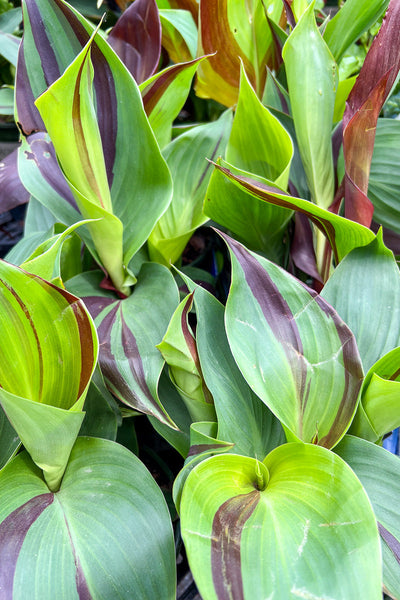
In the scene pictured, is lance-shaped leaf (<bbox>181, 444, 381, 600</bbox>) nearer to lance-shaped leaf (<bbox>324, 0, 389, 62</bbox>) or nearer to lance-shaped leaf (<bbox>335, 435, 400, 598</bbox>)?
lance-shaped leaf (<bbox>335, 435, 400, 598</bbox>)

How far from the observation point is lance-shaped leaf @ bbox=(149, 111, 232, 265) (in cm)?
73

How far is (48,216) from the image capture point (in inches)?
33.7

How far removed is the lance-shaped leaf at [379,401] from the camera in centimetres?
48

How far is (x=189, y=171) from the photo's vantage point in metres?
0.75

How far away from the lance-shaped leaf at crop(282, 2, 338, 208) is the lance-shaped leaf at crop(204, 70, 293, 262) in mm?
44

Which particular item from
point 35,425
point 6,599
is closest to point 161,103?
point 35,425

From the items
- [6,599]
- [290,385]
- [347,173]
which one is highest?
[347,173]

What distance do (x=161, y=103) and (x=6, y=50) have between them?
A: 48 centimetres

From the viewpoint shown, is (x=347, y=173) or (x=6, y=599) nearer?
(x=6, y=599)

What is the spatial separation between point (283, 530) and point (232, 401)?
0.47 ft

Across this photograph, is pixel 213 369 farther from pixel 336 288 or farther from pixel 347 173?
pixel 347 173

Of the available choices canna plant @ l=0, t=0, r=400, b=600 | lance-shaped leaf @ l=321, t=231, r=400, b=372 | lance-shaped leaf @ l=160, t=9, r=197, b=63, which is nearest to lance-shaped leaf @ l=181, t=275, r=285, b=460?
canna plant @ l=0, t=0, r=400, b=600

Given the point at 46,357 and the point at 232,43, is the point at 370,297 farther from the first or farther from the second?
the point at 232,43

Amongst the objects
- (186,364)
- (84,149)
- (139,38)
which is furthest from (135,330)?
(139,38)
